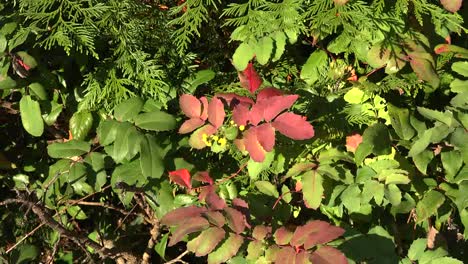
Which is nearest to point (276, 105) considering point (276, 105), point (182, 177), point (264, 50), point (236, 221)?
point (276, 105)

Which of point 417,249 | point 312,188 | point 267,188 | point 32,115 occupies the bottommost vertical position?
point 417,249

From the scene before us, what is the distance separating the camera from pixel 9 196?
2629 millimetres

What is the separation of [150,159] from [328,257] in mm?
658

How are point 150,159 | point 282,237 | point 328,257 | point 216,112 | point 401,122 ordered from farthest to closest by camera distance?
1. point 401,122
2. point 150,159
3. point 216,112
4. point 282,237
5. point 328,257

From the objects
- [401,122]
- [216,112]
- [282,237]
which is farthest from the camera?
[401,122]

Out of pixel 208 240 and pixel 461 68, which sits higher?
pixel 461 68

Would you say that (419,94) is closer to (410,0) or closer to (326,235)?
(410,0)

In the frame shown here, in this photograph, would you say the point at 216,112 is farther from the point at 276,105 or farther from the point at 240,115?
the point at 276,105

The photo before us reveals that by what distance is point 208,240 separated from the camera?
58.4 inches

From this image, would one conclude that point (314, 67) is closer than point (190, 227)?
No

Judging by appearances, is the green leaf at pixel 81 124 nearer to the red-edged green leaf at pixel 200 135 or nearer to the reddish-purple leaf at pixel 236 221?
the red-edged green leaf at pixel 200 135

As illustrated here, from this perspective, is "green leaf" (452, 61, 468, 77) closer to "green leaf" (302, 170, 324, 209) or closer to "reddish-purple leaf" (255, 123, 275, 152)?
"green leaf" (302, 170, 324, 209)

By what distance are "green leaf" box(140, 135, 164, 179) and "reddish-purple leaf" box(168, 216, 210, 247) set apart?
34cm

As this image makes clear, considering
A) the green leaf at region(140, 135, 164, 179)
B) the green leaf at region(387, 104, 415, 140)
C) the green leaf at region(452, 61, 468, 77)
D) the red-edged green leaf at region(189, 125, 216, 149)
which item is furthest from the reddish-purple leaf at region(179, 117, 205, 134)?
the green leaf at region(452, 61, 468, 77)
